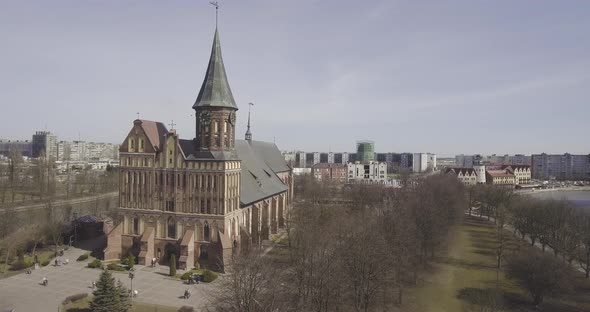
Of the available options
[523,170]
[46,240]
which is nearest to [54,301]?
[46,240]

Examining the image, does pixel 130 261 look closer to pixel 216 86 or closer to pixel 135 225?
pixel 135 225

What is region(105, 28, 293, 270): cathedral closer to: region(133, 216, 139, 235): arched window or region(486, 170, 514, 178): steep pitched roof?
region(133, 216, 139, 235): arched window

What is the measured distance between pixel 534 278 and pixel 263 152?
146ft

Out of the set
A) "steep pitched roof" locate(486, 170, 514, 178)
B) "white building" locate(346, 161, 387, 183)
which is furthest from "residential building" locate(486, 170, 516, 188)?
"white building" locate(346, 161, 387, 183)

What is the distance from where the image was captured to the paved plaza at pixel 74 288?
3234cm

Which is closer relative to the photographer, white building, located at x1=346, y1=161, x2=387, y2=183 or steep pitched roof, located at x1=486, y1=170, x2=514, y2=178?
steep pitched roof, located at x1=486, y1=170, x2=514, y2=178

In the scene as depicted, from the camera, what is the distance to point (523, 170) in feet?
516

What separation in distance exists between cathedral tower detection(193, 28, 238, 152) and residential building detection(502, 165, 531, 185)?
133286 millimetres

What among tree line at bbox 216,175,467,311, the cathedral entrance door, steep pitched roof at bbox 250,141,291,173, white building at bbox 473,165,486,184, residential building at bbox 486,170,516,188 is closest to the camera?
tree line at bbox 216,175,467,311

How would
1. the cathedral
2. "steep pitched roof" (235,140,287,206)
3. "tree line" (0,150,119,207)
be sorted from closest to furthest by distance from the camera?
the cathedral → "steep pitched roof" (235,140,287,206) → "tree line" (0,150,119,207)

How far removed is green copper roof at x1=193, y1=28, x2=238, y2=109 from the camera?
1737 inches

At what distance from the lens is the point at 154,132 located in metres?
45.6

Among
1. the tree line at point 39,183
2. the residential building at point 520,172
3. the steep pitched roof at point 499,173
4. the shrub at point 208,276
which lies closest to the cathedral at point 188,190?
the shrub at point 208,276

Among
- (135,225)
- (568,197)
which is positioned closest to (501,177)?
(568,197)
